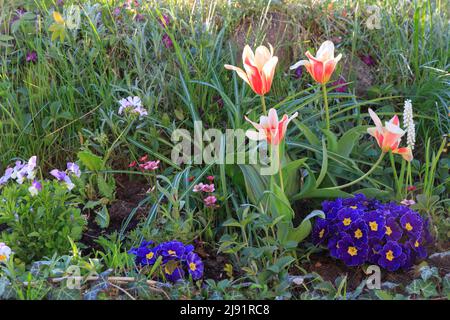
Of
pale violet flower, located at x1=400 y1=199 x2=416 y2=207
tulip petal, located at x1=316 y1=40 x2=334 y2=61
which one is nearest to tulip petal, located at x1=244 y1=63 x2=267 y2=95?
tulip petal, located at x1=316 y1=40 x2=334 y2=61

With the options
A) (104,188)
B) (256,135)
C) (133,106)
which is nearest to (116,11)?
(133,106)

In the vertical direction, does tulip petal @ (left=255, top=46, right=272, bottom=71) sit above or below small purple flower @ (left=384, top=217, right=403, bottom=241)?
above

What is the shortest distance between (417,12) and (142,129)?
1408 millimetres

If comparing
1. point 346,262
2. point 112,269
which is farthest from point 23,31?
point 346,262

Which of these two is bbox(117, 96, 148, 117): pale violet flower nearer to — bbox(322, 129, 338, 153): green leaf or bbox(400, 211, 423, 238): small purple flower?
bbox(322, 129, 338, 153): green leaf

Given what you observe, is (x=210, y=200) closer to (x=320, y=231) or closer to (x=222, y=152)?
(x=222, y=152)

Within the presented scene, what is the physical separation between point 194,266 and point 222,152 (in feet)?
1.68

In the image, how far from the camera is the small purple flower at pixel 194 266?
7.36 feet

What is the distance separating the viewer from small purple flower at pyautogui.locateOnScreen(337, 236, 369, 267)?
93.0 inches

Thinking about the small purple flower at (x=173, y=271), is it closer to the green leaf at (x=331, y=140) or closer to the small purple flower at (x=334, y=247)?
the small purple flower at (x=334, y=247)

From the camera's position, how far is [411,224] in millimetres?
2420

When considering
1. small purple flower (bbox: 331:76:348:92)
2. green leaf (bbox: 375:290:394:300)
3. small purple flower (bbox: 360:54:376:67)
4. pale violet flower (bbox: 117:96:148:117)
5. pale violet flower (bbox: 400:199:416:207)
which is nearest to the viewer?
green leaf (bbox: 375:290:394:300)

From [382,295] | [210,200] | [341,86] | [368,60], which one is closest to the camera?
[382,295]
